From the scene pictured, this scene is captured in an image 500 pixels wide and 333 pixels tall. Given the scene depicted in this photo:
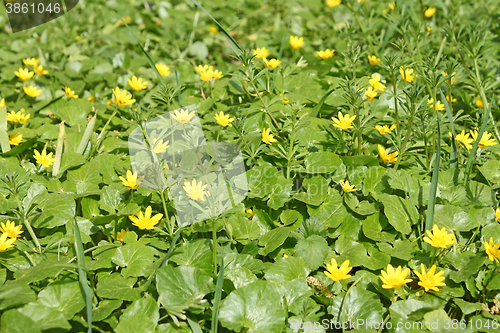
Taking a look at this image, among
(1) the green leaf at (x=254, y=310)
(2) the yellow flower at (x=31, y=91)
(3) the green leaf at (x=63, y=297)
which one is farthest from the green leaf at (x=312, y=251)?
(2) the yellow flower at (x=31, y=91)

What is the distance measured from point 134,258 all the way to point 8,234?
547 millimetres

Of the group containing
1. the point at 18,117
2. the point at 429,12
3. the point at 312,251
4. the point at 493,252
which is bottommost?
the point at 312,251

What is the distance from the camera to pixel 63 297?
1672 mm

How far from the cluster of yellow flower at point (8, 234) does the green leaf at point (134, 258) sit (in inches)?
16.5

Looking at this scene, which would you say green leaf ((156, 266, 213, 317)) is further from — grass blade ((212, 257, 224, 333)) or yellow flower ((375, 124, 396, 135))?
yellow flower ((375, 124, 396, 135))

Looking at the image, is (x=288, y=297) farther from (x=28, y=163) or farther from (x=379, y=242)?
(x=28, y=163)

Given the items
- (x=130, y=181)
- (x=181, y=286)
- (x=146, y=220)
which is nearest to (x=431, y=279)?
(x=181, y=286)

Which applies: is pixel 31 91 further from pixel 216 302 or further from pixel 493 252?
pixel 493 252

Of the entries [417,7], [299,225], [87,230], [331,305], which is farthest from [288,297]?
[417,7]

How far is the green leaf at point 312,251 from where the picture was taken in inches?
74.0

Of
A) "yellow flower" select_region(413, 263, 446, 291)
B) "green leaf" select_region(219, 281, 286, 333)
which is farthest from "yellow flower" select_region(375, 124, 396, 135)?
"green leaf" select_region(219, 281, 286, 333)

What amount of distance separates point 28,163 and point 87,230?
73cm

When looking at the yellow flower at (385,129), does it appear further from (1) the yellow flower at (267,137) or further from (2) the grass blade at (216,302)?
(2) the grass blade at (216,302)

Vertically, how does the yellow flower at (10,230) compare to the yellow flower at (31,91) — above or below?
below
